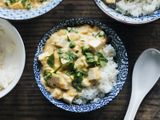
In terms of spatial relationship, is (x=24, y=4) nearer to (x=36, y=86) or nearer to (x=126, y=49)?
(x=36, y=86)

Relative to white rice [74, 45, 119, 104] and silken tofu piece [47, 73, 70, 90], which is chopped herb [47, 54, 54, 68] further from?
white rice [74, 45, 119, 104]

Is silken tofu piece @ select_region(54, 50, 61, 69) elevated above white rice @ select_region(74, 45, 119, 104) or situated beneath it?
elevated above

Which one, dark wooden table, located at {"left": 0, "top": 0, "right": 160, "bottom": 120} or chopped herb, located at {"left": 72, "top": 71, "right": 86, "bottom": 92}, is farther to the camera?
dark wooden table, located at {"left": 0, "top": 0, "right": 160, "bottom": 120}

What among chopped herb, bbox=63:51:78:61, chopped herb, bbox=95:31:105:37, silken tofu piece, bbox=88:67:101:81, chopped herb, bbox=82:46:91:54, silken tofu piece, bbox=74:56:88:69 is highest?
chopped herb, bbox=95:31:105:37

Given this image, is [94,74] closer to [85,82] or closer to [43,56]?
[85,82]

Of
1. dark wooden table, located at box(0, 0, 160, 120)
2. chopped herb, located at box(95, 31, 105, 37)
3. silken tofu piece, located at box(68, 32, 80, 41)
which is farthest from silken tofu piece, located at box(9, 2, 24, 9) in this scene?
chopped herb, located at box(95, 31, 105, 37)

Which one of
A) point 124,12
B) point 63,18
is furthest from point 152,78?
point 63,18

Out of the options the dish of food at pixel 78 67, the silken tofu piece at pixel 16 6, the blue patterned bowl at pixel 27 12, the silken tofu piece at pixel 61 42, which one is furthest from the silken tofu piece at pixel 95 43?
the silken tofu piece at pixel 16 6

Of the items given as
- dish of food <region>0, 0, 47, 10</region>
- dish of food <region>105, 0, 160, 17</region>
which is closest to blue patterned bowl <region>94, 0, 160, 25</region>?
dish of food <region>105, 0, 160, 17</region>
